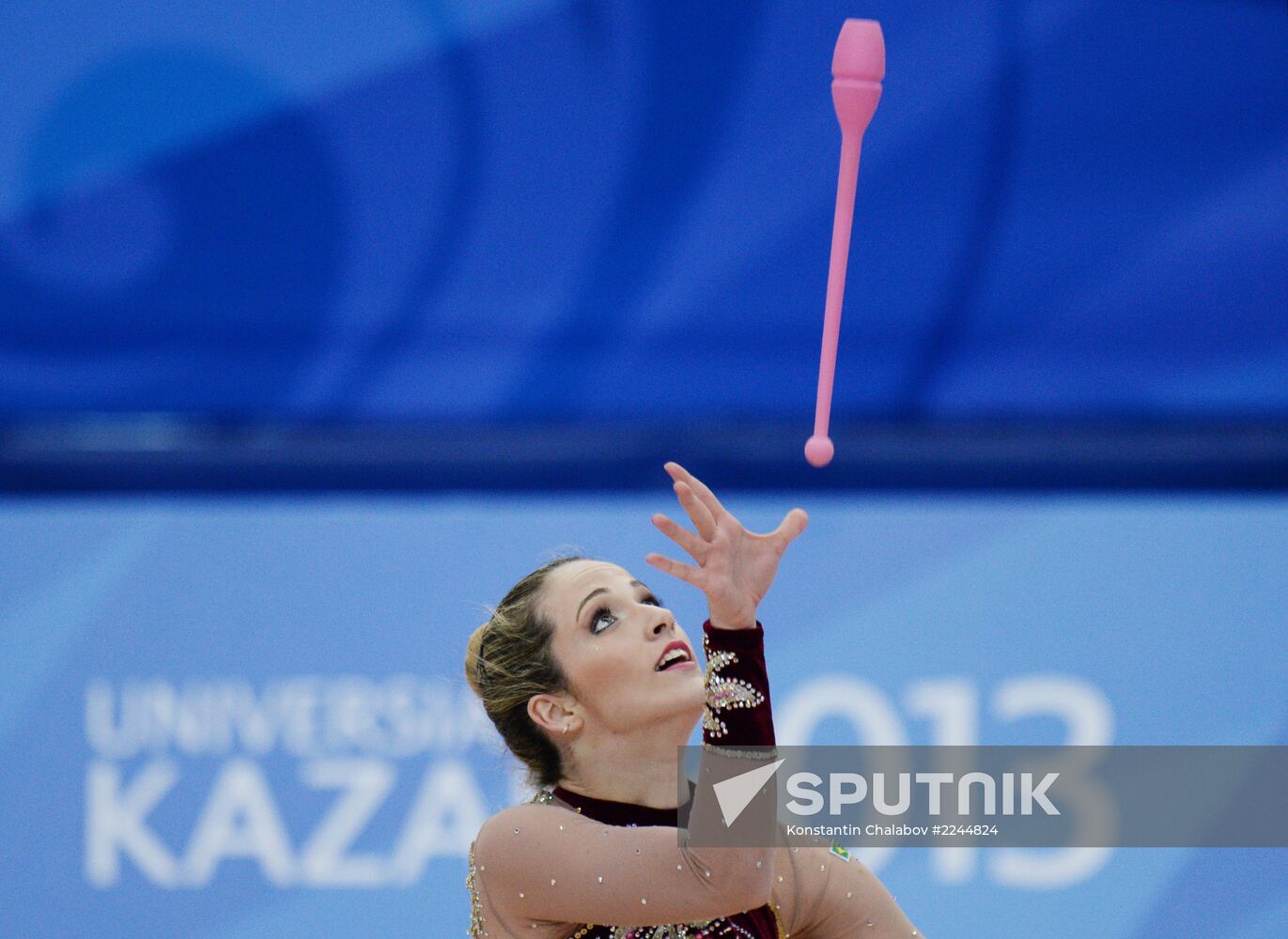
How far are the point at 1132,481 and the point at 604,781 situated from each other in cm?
166

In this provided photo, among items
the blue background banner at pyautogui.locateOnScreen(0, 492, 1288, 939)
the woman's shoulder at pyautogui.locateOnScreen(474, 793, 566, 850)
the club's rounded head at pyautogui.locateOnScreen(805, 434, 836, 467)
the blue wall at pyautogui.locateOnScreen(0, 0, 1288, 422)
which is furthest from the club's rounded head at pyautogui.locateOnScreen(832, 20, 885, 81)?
the blue wall at pyautogui.locateOnScreen(0, 0, 1288, 422)

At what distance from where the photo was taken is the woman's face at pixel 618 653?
1723 mm

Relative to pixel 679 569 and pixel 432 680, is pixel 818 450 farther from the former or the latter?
pixel 432 680

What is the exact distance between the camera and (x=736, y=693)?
4.83ft

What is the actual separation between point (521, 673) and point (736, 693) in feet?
1.30

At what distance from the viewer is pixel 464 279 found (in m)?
3.14

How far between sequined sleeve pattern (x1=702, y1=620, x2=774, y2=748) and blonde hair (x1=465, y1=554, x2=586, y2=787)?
0.32 metres

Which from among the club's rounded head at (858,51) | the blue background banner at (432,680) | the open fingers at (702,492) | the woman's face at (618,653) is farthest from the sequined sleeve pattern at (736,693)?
the blue background banner at (432,680)

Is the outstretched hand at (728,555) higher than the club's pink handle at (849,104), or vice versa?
the club's pink handle at (849,104)

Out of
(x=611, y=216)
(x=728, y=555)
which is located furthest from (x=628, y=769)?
(x=611, y=216)

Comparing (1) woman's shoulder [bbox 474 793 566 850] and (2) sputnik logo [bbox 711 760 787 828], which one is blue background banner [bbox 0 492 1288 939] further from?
Answer: (2) sputnik logo [bbox 711 760 787 828]

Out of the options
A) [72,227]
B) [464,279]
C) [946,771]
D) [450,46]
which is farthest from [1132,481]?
[72,227]

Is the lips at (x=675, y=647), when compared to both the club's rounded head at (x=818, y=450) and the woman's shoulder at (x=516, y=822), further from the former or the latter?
the club's rounded head at (x=818, y=450)

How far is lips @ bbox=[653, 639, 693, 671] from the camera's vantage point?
1735 millimetres
